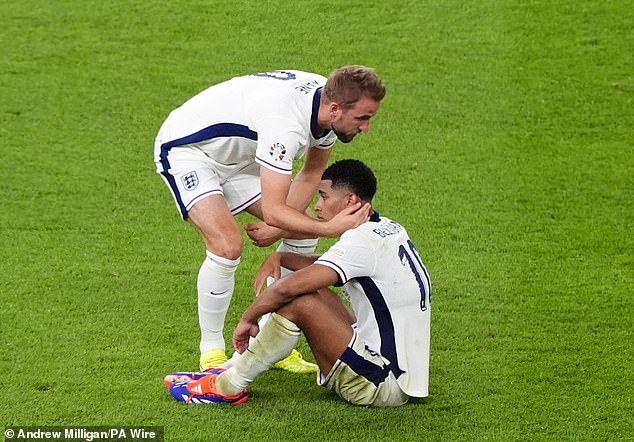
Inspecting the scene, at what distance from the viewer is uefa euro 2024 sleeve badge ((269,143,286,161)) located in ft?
17.2

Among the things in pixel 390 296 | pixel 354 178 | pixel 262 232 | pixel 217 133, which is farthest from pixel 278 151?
pixel 390 296

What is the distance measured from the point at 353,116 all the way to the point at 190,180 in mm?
908

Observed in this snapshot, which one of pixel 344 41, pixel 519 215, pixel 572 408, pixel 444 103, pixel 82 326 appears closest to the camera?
pixel 572 408

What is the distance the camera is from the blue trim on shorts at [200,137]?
5.63 metres

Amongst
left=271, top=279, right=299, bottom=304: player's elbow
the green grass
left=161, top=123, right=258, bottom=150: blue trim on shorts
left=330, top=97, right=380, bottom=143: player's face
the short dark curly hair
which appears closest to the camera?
left=271, top=279, right=299, bottom=304: player's elbow

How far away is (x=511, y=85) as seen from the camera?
362 inches

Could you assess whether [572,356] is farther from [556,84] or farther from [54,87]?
[54,87]

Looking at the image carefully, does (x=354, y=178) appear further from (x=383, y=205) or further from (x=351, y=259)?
(x=383, y=205)

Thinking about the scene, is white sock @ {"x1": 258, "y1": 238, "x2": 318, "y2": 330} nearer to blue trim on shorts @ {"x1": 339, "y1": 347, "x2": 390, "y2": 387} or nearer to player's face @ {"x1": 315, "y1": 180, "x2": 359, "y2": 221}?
player's face @ {"x1": 315, "y1": 180, "x2": 359, "y2": 221}

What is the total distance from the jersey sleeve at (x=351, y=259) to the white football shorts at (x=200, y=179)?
80 cm

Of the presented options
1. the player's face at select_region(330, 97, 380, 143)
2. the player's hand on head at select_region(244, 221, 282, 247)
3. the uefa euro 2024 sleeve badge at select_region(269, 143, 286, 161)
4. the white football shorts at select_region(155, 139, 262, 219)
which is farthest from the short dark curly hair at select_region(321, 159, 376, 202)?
the white football shorts at select_region(155, 139, 262, 219)

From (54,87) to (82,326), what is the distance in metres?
3.50

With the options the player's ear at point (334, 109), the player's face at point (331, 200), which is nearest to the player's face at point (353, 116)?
the player's ear at point (334, 109)

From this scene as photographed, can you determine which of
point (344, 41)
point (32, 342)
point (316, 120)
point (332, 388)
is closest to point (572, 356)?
point (332, 388)
